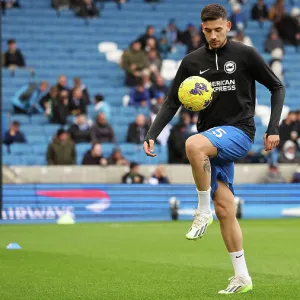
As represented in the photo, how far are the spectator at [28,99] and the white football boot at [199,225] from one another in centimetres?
1799

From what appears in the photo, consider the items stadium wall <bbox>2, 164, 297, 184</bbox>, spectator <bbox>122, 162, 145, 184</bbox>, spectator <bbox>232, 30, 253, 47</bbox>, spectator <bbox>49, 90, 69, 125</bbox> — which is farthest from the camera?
spectator <bbox>232, 30, 253, 47</bbox>

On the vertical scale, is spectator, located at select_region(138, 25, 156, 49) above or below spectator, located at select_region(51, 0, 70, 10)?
below

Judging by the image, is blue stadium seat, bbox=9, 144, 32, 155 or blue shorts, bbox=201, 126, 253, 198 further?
blue stadium seat, bbox=9, 144, 32, 155

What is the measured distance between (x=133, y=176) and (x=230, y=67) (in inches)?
560

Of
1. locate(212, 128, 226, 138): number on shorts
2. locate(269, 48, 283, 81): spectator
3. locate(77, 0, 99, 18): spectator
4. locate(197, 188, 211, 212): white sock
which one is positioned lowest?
locate(269, 48, 283, 81): spectator

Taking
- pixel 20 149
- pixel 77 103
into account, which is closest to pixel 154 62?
pixel 77 103

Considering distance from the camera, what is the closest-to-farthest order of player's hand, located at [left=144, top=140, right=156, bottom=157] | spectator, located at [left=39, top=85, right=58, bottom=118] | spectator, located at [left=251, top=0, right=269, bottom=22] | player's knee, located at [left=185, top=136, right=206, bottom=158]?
1. player's knee, located at [left=185, top=136, right=206, bottom=158]
2. player's hand, located at [left=144, top=140, right=156, bottom=157]
3. spectator, located at [left=39, top=85, right=58, bottom=118]
4. spectator, located at [left=251, top=0, right=269, bottom=22]

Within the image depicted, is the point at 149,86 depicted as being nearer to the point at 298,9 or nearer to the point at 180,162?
the point at 180,162

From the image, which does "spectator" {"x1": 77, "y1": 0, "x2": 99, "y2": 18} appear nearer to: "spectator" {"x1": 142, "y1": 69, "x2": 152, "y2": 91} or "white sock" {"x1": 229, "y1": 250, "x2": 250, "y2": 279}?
"spectator" {"x1": 142, "y1": 69, "x2": 152, "y2": 91}

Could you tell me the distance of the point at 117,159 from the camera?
A: 23031 millimetres

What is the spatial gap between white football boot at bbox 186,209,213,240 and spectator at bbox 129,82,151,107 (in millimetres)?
18847

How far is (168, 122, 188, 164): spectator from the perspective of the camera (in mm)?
23062

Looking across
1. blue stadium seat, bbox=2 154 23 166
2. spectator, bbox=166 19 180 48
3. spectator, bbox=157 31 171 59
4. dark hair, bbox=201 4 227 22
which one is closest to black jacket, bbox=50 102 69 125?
blue stadium seat, bbox=2 154 23 166

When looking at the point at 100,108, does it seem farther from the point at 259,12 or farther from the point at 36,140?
the point at 259,12
